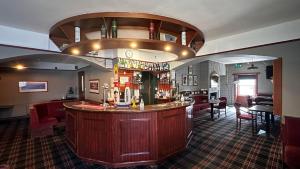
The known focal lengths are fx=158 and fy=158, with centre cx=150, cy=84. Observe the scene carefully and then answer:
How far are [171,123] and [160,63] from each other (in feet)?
12.0

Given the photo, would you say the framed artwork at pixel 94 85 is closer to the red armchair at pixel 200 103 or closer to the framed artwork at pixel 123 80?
the framed artwork at pixel 123 80

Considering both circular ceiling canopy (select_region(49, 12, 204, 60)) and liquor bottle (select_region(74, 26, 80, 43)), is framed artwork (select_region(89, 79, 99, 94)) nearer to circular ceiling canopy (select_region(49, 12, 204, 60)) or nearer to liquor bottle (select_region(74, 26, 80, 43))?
circular ceiling canopy (select_region(49, 12, 204, 60))

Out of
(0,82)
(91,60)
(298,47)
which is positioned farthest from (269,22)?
(0,82)

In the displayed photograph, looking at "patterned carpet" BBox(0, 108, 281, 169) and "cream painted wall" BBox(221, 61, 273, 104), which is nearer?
"patterned carpet" BBox(0, 108, 281, 169)

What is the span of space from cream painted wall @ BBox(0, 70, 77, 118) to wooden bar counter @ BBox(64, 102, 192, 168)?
238 inches

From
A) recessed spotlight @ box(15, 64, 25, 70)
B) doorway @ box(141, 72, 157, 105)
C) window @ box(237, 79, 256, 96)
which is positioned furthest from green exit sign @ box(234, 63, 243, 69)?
recessed spotlight @ box(15, 64, 25, 70)

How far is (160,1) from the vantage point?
7.07 feet

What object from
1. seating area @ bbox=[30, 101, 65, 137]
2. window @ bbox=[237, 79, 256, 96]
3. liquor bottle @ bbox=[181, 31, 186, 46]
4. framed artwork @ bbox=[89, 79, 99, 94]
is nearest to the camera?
liquor bottle @ bbox=[181, 31, 186, 46]

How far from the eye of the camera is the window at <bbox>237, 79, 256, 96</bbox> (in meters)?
9.42

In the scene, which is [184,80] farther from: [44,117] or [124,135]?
[44,117]

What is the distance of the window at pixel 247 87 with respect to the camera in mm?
9422

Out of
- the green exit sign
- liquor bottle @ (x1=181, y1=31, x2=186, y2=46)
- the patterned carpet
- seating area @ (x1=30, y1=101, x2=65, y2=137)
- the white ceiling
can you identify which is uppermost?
the white ceiling

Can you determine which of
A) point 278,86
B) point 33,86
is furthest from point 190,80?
point 33,86

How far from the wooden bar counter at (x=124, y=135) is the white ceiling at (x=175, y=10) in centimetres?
167
